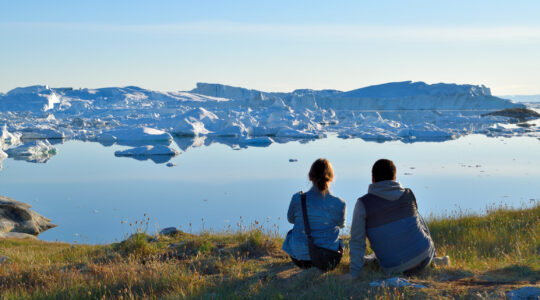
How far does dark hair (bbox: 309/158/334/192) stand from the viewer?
407 centimetres

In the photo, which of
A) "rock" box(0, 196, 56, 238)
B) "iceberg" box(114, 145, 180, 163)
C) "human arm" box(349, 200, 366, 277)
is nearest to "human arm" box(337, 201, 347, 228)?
"human arm" box(349, 200, 366, 277)

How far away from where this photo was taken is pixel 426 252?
4062 mm

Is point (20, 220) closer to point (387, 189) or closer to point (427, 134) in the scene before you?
point (387, 189)

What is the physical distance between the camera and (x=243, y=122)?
1860 inches

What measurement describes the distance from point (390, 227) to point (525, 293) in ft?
3.44

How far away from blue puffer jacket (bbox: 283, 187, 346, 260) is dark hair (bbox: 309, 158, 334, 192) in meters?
0.07

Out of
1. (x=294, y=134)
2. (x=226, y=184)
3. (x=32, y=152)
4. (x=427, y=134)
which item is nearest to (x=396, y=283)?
(x=226, y=184)

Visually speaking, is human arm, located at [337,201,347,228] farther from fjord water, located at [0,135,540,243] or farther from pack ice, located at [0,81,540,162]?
pack ice, located at [0,81,540,162]

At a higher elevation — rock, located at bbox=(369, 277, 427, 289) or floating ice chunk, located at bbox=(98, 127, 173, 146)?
floating ice chunk, located at bbox=(98, 127, 173, 146)

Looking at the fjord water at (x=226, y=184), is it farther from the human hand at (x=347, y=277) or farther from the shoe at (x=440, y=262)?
the shoe at (x=440, y=262)

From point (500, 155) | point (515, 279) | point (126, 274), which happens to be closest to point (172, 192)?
point (126, 274)

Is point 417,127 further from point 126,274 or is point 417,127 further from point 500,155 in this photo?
point 126,274

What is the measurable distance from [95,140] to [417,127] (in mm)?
25876

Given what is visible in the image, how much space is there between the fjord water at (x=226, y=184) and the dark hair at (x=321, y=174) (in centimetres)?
408
